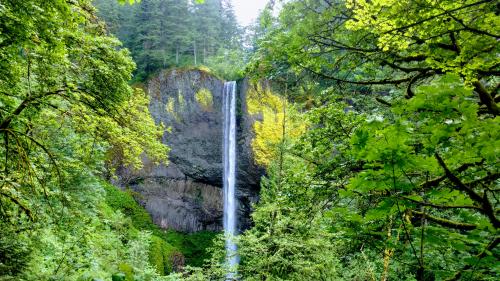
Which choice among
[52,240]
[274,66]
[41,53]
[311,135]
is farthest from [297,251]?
[41,53]

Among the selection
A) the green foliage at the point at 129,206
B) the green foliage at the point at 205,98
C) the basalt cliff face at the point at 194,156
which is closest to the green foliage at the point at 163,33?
the basalt cliff face at the point at 194,156

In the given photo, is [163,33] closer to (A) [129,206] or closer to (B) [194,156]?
(B) [194,156]

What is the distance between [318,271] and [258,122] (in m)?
17.1

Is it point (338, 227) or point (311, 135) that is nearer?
point (338, 227)

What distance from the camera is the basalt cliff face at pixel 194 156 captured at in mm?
24359

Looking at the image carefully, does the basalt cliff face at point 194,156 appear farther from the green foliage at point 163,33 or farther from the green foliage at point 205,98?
the green foliage at point 163,33

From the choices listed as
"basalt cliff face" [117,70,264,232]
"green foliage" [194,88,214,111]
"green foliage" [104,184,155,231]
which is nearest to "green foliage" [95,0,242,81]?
"basalt cliff face" [117,70,264,232]

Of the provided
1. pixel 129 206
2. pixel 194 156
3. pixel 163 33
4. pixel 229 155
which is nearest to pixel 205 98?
pixel 194 156

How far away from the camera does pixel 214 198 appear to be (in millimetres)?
25469

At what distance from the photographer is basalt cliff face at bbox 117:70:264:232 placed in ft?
79.9

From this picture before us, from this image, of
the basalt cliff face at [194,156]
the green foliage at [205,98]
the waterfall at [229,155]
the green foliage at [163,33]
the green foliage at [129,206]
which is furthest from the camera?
the green foliage at [163,33]

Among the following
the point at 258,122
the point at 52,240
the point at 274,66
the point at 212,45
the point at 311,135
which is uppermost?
the point at 212,45

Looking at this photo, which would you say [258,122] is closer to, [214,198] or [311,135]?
[214,198]

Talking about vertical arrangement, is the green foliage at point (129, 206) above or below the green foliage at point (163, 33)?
below
